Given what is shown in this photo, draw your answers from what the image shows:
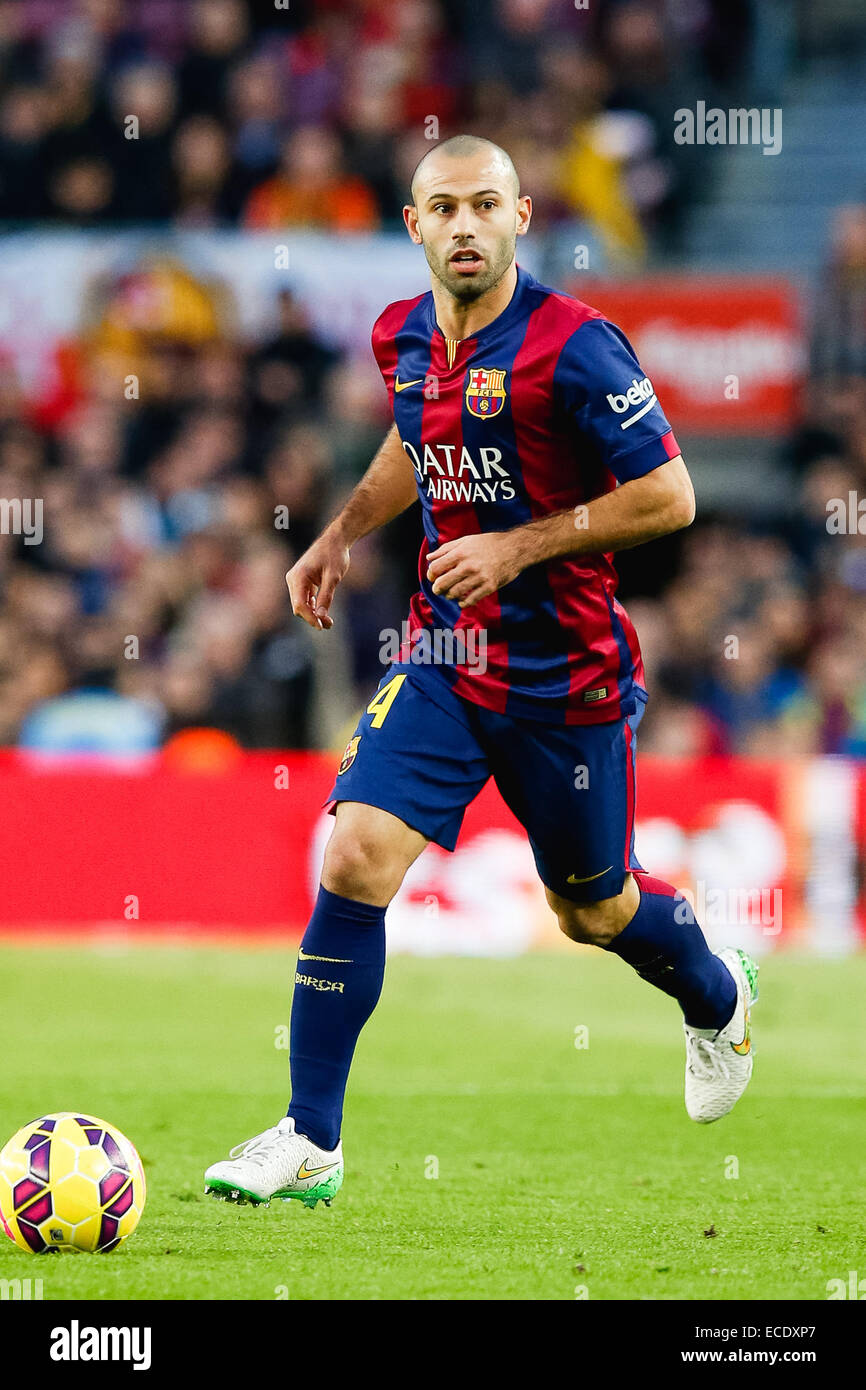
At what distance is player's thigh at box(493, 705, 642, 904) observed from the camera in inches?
221

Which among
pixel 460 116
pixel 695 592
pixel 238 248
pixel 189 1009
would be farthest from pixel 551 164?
pixel 189 1009

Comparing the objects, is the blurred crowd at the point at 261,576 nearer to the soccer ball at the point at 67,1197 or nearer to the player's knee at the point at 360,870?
the player's knee at the point at 360,870

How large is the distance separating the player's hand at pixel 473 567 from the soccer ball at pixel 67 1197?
1.60m

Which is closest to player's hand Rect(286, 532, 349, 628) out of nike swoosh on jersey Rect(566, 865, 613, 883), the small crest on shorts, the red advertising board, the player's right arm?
the player's right arm

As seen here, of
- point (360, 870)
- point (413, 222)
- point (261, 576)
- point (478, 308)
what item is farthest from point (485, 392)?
point (261, 576)

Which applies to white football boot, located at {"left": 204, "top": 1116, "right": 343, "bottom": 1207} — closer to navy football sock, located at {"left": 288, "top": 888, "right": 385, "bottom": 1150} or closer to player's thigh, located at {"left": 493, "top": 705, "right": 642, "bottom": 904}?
navy football sock, located at {"left": 288, "top": 888, "right": 385, "bottom": 1150}

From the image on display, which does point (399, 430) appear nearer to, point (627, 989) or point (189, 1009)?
point (189, 1009)

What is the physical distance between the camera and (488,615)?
5.57 meters

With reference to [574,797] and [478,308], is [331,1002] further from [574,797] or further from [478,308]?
[478,308]

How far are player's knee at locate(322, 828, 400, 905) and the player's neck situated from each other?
4.37 feet

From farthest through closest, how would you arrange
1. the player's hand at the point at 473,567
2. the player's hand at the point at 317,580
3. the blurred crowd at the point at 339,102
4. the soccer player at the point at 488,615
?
1. the blurred crowd at the point at 339,102
2. the player's hand at the point at 317,580
3. the soccer player at the point at 488,615
4. the player's hand at the point at 473,567

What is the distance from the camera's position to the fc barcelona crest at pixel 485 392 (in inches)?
209

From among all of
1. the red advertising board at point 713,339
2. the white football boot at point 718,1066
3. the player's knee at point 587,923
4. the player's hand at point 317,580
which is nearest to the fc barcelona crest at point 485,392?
the player's hand at point 317,580

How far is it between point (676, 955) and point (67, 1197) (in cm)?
189
